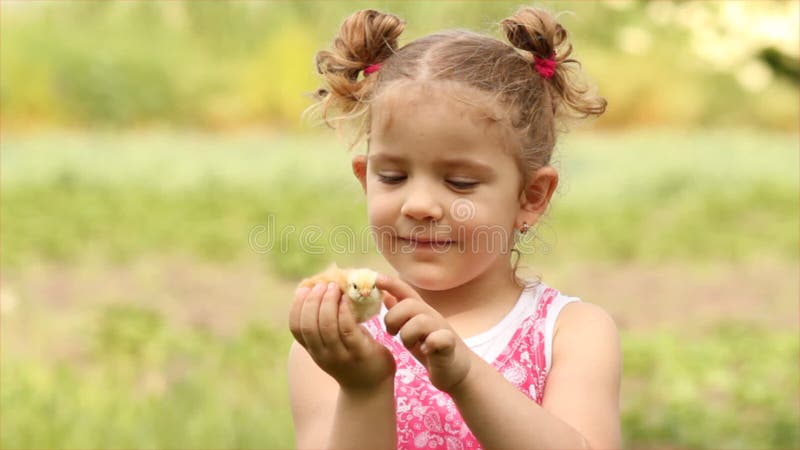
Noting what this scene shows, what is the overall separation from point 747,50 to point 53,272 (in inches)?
151

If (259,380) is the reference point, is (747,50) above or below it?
above

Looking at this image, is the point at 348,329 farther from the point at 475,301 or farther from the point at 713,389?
the point at 713,389

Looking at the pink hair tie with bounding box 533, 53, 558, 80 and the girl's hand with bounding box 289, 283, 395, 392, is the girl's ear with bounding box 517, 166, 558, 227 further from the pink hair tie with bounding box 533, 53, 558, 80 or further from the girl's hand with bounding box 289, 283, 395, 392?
the girl's hand with bounding box 289, 283, 395, 392

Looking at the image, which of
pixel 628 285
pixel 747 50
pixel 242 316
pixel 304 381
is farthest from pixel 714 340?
pixel 304 381

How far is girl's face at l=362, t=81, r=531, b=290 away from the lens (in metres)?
2.29

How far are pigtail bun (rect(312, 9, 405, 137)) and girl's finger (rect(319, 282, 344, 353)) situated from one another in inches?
22.8

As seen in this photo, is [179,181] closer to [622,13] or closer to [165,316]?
[165,316]

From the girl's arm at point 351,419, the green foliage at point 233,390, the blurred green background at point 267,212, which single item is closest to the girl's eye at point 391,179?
the girl's arm at point 351,419

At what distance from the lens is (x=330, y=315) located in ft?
6.81

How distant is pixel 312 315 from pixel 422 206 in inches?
12.0

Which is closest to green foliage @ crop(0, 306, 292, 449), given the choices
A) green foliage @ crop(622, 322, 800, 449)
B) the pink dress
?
green foliage @ crop(622, 322, 800, 449)

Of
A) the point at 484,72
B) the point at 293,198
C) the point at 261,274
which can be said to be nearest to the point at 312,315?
the point at 484,72

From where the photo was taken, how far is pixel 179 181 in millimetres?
8195

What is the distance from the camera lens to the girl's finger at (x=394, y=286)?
209cm
